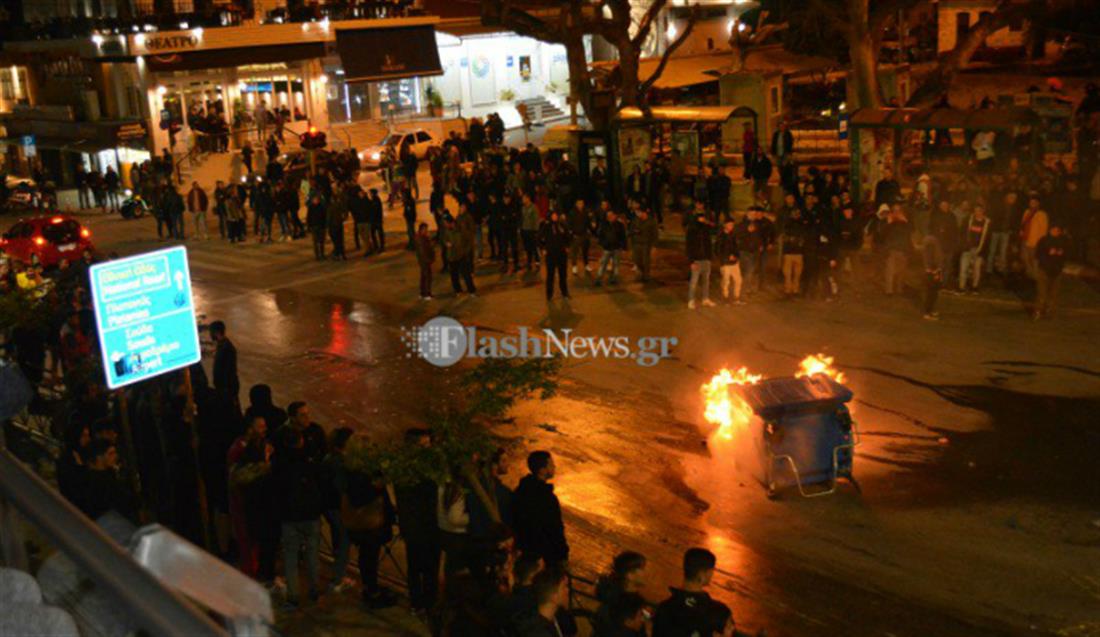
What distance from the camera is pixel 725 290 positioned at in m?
18.3

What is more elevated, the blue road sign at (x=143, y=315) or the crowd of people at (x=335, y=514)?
the blue road sign at (x=143, y=315)

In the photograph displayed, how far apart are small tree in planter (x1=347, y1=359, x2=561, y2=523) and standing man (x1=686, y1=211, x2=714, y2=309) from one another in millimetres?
9837

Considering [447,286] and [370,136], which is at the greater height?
[370,136]

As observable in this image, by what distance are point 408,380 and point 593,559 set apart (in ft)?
21.2

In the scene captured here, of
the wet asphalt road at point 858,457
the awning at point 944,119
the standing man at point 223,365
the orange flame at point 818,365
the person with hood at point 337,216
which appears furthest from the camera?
the person with hood at point 337,216

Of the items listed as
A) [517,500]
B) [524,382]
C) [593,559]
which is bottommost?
[593,559]

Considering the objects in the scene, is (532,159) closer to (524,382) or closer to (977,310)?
(977,310)

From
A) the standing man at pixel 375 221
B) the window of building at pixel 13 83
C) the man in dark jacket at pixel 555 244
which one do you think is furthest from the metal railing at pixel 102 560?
the window of building at pixel 13 83

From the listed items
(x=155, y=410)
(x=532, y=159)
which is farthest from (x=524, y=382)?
(x=532, y=159)

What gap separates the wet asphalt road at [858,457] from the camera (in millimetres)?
9102

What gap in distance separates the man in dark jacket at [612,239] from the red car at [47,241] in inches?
525

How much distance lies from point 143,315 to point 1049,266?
12970mm

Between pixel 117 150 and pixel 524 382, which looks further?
pixel 117 150

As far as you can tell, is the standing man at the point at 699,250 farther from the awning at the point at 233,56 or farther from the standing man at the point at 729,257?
the awning at the point at 233,56
